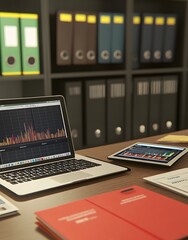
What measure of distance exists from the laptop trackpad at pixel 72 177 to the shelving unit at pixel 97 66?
1.18 meters

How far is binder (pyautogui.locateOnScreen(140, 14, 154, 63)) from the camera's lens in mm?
2533

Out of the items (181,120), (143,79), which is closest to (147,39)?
(143,79)

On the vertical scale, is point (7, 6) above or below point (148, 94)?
above

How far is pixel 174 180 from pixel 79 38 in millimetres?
1496

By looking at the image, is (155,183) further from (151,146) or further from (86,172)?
(151,146)

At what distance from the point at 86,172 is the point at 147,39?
1738 millimetres

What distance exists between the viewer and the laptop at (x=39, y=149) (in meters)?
1.01

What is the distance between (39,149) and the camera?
44.1 inches

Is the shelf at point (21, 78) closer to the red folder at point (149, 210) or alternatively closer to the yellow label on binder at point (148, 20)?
the yellow label on binder at point (148, 20)

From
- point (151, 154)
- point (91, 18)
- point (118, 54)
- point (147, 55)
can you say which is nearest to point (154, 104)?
point (147, 55)

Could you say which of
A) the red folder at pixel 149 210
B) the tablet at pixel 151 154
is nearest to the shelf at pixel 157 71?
the tablet at pixel 151 154

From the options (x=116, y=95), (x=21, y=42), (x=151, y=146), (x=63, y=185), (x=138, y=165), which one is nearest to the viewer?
(x=63, y=185)

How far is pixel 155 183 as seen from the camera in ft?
3.17

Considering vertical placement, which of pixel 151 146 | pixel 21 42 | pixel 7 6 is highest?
pixel 7 6
